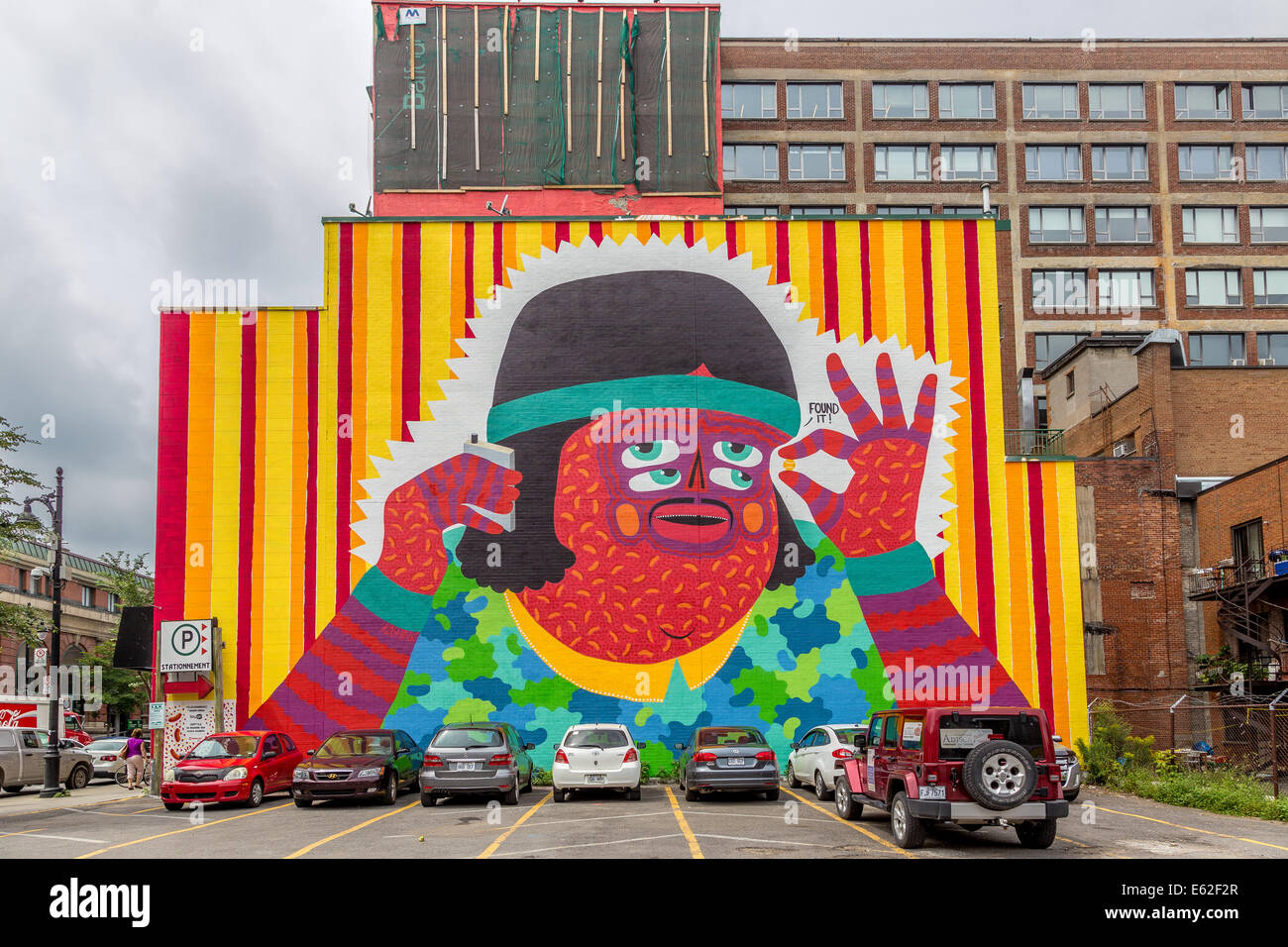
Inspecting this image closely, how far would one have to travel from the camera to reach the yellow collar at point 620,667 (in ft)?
86.9

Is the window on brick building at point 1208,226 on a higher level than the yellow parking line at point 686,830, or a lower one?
higher

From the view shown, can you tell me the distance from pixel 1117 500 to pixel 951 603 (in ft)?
30.0

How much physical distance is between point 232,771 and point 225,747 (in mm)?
1535

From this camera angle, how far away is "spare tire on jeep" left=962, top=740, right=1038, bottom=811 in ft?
43.3

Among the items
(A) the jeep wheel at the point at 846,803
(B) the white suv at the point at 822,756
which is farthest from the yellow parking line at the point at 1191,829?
(A) the jeep wheel at the point at 846,803

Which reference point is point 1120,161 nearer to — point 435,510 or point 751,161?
point 751,161

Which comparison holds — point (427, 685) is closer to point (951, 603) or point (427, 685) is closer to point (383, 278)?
point (383, 278)

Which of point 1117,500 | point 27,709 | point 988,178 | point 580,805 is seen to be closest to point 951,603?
point 1117,500

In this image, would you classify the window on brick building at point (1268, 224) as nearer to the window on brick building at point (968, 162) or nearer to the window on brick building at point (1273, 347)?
the window on brick building at point (1273, 347)

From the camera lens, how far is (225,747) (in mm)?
22844

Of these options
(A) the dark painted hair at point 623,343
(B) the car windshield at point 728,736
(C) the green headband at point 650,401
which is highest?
(A) the dark painted hair at point 623,343

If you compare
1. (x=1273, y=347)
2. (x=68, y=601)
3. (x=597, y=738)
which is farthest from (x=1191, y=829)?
(x=68, y=601)

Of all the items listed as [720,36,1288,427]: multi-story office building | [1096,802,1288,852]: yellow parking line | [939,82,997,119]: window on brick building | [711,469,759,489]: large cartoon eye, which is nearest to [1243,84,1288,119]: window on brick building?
[720,36,1288,427]: multi-story office building

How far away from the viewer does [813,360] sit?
92.1 feet
